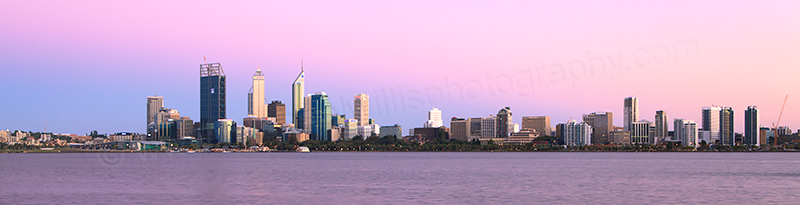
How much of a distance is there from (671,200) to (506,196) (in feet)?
39.3

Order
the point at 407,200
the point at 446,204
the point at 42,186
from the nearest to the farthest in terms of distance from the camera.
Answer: the point at 446,204 → the point at 407,200 → the point at 42,186

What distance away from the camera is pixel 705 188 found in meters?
67.3

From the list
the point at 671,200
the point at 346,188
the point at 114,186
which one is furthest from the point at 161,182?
the point at 671,200

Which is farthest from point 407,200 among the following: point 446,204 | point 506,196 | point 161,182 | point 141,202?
point 161,182

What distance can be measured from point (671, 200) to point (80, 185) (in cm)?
5293

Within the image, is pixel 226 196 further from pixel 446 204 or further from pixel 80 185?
pixel 80 185

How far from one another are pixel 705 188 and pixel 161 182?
5256 cm

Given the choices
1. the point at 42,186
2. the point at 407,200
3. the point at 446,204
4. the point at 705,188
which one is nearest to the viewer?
the point at 446,204

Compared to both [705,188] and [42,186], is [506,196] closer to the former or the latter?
[705,188]

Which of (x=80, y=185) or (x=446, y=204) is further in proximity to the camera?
(x=80, y=185)

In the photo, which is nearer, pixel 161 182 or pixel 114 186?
pixel 114 186

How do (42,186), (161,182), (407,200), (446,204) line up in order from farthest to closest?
(161,182) < (42,186) < (407,200) < (446,204)

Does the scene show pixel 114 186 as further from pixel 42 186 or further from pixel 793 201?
pixel 793 201

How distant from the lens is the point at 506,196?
58.9m
